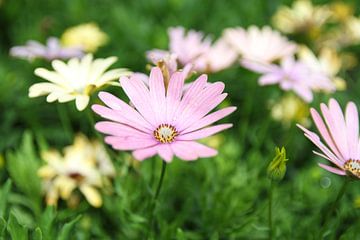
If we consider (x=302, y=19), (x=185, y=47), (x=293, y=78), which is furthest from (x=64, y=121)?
(x=302, y=19)

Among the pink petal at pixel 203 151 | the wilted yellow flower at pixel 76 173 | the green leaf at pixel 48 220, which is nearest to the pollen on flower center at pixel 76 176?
the wilted yellow flower at pixel 76 173

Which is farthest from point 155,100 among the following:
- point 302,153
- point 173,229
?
point 302,153

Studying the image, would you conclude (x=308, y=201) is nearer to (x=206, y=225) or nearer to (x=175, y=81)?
(x=206, y=225)

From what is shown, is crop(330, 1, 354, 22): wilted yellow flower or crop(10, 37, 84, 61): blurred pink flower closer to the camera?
crop(10, 37, 84, 61): blurred pink flower

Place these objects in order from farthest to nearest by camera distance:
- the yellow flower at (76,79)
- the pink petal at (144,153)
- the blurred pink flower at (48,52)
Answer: the blurred pink flower at (48,52) → the yellow flower at (76,79) → the pink petal at (144,153)

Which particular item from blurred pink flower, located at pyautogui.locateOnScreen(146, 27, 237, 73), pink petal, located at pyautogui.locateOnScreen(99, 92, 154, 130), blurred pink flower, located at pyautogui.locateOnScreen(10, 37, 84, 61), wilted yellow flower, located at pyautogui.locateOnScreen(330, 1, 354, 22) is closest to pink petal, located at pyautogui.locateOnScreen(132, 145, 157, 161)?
pink petal, located at pyautogui.locateOnScreen(99, 92, 154, 130)

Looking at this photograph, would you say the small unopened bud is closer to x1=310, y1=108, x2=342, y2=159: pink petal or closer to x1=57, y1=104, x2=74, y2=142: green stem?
x1=310, y1=108, x2=342, y2=159: pink petal

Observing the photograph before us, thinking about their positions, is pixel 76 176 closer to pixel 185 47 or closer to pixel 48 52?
pixel 48 52

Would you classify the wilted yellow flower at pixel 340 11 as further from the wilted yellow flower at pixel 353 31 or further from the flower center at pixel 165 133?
the flower center at pixel 165 133
